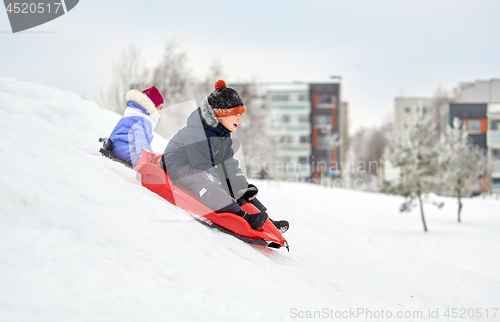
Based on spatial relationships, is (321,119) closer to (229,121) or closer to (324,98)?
(324,98)

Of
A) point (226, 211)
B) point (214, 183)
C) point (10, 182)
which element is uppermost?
point (10, 182)

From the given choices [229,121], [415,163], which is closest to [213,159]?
[229,121]

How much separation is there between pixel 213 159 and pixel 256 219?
0.70 m

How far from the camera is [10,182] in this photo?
255cm

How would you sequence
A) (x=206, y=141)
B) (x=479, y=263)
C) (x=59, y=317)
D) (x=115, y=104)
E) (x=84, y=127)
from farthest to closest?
(x=115, y=104), (x=479, y=263), (x=84, y=127), (x=206, y=141), (x=59, y=317)

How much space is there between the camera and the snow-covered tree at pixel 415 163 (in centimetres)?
1912

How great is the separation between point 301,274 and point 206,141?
56.2 inches

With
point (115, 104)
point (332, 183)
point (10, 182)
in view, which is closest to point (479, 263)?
point (10, 182)

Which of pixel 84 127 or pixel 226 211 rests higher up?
pixel 84 127

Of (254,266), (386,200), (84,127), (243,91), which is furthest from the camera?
(243,91)

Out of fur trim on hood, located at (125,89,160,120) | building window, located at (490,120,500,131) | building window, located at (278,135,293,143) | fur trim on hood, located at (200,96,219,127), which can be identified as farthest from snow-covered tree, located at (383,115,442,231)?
building window, located at (490,120,500,131)

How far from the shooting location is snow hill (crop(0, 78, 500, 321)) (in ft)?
6.49

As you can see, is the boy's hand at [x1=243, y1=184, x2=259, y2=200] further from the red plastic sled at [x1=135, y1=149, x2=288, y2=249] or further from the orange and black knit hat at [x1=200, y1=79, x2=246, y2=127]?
the orange and black knit hat at [x1=200, y1=79, x2=246, y2=127]

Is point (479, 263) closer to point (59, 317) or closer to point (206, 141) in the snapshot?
point (206, 141)
